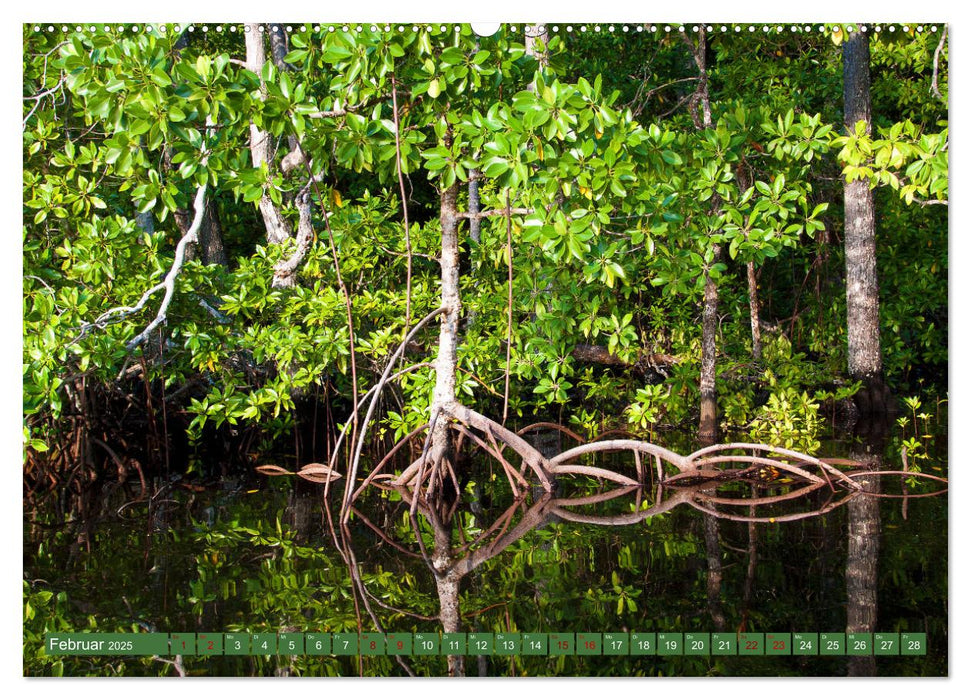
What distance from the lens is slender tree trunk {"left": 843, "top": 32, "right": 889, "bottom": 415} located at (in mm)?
8383

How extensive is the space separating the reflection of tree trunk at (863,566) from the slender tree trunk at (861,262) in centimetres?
212

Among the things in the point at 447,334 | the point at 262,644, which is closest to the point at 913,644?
the point at 262,644

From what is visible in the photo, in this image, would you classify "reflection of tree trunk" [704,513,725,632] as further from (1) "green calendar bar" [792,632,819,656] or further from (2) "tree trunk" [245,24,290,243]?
(2) "tree trunk" [245,24,290,243]

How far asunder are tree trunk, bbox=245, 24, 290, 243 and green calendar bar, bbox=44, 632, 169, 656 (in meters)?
4.00

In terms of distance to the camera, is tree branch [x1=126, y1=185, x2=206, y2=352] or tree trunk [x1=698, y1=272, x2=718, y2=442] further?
tree trunk [x1=698, y1=272, x2=718, y2=442]

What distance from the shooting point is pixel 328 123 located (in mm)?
5211

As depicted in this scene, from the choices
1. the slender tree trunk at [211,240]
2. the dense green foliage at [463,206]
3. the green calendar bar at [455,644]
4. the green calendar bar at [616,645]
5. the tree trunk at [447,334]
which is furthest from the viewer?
the slender tree trunk at [211,240]

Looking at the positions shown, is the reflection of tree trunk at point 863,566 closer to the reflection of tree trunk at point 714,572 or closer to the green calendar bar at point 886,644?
the green calendar bar at point 886,644

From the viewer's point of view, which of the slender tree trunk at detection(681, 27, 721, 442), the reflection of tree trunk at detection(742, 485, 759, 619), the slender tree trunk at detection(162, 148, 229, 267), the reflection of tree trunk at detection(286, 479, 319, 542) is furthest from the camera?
the slender tree trunk at detection(162, 148, 229, 267)

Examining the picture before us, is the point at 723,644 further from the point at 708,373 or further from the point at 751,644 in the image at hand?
the point at 708,373

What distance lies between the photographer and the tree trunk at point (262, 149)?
710 centimetres

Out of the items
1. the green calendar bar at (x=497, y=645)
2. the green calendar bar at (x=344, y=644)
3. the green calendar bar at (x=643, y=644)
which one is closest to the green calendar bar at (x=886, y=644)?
the green calendar bar at (x=497, y=645)

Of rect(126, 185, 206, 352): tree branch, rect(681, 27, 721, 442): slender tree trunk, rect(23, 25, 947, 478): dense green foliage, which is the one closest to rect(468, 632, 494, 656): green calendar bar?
rect(23, 25, 947, 478): dense green foliage

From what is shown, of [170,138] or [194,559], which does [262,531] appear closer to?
[194,559]
